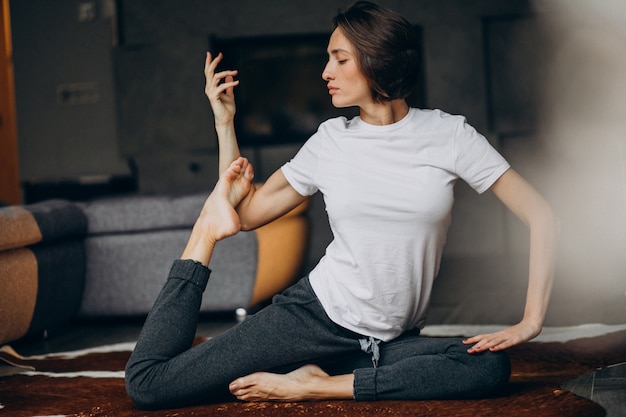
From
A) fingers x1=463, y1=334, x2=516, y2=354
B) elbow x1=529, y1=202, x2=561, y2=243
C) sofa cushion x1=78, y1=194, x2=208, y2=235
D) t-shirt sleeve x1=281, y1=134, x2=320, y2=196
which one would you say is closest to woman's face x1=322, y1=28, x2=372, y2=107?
t-shirt sleeve x1=281, y1=134, x2=320, y2=196

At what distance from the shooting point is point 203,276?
5.76 ft

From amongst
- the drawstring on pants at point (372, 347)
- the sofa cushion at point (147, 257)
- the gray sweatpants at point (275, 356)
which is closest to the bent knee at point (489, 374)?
the gray sweatpants at point (275, 356)

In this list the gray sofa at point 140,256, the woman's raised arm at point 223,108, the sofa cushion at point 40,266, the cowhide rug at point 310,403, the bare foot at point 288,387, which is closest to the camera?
the cowhide rug at point 310,403

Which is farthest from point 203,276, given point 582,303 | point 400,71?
point 582,303

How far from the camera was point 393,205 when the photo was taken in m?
1.66

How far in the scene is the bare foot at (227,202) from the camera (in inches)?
70.6

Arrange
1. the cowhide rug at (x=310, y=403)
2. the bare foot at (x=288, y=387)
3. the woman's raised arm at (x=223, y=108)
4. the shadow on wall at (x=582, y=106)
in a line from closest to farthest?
1. the cowhide rug at (x=310, y=403)
2. the bare foot at (x=288, y=387)
3. the woman's raised arm at (x=223, y=108)
4. the shadow on wall at (x=582, y=106)

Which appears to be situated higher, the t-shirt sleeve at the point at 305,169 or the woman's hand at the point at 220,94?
the woman's hand at the point at 220,94

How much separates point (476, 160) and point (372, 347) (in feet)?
1.54

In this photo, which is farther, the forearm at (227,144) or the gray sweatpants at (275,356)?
the forearm at (227,144)

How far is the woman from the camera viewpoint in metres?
1.65

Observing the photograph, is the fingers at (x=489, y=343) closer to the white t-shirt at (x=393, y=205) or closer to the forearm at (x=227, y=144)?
the white t-shirt at (x=393, y=205)

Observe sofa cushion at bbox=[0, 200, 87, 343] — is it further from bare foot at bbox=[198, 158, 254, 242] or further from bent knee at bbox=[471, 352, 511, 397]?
bent knee at bbox=[471, 352, 511, 397]

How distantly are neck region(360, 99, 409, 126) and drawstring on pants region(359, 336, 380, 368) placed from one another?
0.48 m
